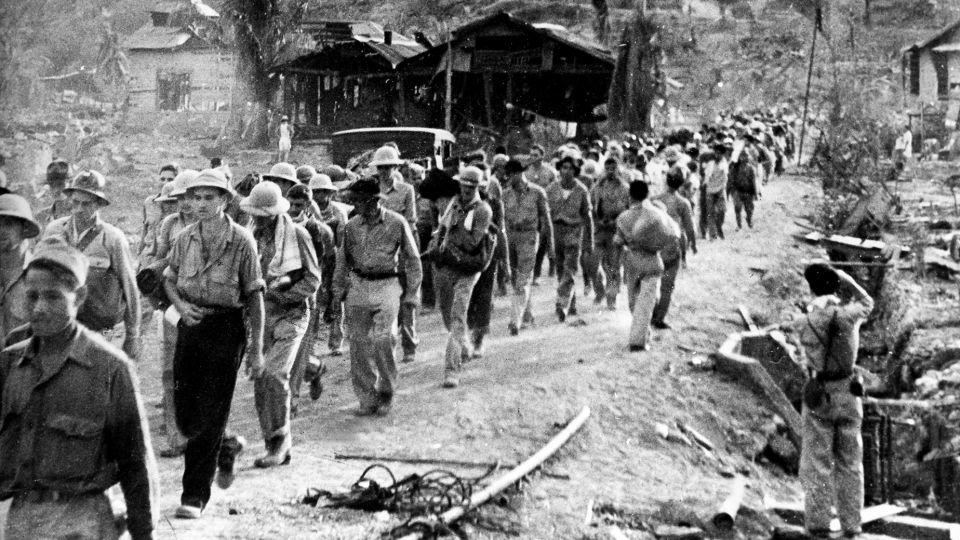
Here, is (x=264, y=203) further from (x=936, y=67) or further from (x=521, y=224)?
(x=936, y=67)

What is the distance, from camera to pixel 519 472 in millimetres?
Answer: 7781

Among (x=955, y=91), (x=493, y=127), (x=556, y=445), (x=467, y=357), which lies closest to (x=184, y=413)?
(x=556, y=445)

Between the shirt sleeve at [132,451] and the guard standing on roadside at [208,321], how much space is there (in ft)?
7.59

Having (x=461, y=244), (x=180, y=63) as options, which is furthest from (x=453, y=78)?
(x=461, y=244)

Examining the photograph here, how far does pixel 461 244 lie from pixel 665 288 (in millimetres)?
3685

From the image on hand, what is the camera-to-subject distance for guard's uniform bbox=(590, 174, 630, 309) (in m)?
13.5

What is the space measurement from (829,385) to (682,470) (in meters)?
2.09

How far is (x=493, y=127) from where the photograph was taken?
3070 cm

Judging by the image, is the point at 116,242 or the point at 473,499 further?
the point at 473,499

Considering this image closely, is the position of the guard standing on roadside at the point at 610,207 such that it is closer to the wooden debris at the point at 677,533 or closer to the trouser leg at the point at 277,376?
the wooden debris at the point at 677,533

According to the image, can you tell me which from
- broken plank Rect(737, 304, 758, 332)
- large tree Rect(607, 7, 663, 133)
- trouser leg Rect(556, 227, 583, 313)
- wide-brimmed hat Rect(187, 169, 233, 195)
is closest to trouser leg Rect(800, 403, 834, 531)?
wide-brimmed hat Rect(187, 169, 233, 195)

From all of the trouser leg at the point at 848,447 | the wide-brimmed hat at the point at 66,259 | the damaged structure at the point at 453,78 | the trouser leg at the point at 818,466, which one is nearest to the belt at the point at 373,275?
the trouser leg at the point at 818,466

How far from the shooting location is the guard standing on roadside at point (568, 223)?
1317cm

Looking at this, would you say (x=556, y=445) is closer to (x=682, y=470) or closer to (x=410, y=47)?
(x=682, y=470)
